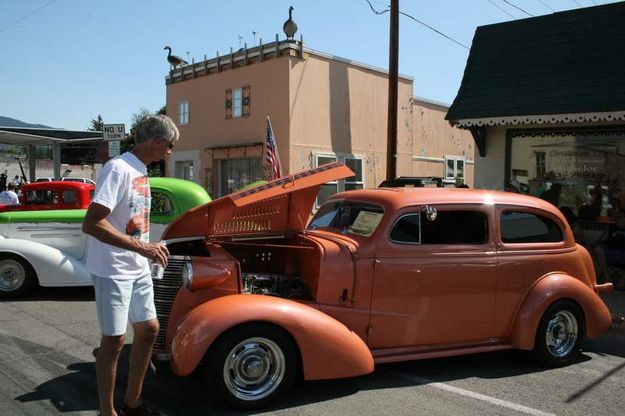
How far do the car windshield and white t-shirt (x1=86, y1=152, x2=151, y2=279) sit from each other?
6.48ft

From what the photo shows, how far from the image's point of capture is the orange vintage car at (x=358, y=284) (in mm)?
3930

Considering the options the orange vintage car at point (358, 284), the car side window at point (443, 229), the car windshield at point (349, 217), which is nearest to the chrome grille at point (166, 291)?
the orange vintage car at point (358, 284)

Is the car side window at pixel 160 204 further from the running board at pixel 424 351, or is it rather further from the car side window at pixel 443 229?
the running board at pixel 424 351

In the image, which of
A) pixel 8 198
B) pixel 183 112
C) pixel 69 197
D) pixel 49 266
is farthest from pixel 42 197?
pixel 183 112

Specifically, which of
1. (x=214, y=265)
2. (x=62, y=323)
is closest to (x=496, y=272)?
(x=214, y=265)

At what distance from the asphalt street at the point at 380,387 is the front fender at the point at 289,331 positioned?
11.6 inches

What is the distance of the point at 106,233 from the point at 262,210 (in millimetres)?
1904

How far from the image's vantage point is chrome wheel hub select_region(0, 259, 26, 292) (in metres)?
7.42

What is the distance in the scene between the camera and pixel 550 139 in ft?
31.8

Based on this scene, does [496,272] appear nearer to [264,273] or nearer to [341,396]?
[341,396]

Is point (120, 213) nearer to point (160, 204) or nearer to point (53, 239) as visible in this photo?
point (160, 204)

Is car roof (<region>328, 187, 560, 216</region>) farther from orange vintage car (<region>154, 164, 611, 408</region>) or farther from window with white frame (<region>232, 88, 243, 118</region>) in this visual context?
window with white frame (<region>232, 88, 243, 118</region>)

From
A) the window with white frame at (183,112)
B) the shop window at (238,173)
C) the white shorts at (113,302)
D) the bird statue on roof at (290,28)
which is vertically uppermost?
the bird statue on roof at (290,28)

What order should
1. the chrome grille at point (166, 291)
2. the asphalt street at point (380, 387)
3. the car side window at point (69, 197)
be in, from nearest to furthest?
1. the asphalt street at point (380, 387)
2. the chrome grille at point (166, 291)
3. the car side window at point (69, 197)
